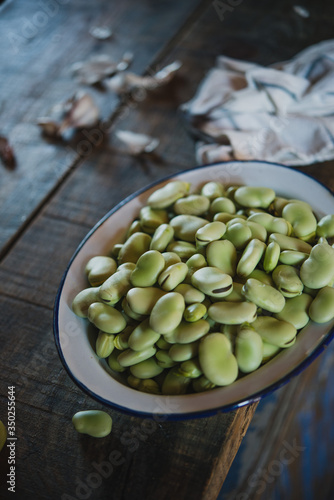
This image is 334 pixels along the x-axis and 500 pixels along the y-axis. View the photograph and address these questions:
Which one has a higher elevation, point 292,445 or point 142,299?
point 142,299

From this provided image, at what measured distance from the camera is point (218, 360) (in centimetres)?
44

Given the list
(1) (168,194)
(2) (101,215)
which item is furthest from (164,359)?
(2) (101,215)

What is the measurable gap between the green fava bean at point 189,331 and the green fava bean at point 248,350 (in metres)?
0.04

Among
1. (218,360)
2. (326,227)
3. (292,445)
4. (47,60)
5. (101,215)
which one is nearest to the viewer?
(218,360)

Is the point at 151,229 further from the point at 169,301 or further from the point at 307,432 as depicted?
the point at 307,432

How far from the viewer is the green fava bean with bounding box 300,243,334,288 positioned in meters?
0.48

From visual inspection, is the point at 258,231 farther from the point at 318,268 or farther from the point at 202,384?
the point at 202,384

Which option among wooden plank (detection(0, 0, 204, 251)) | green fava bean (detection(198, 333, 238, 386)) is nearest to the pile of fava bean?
green fava bean (detection(198, 333, 238, 386))

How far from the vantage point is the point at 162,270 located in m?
0.50

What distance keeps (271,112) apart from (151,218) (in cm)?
35

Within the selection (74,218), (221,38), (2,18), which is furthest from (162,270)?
(2,18)

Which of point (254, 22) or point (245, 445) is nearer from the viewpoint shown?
point (245, 445)

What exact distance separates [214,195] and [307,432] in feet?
1.87

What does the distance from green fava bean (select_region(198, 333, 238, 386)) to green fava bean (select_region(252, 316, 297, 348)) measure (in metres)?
0.04
